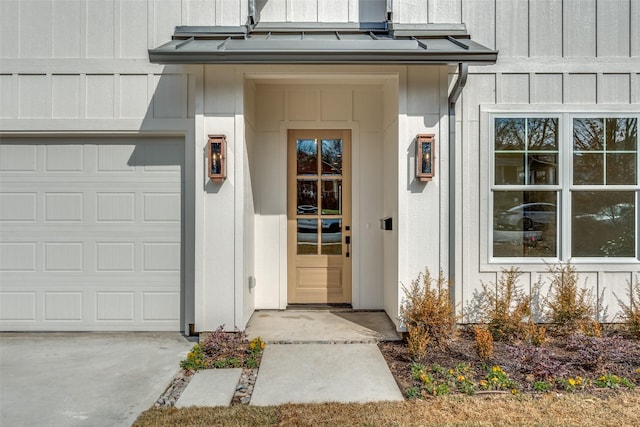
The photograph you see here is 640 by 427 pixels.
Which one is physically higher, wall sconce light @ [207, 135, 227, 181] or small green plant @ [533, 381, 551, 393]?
wall sconce light @ [207, 135, 227, 181]

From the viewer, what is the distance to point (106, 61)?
4.52m

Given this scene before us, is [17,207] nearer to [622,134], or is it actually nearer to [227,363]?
[227,363]

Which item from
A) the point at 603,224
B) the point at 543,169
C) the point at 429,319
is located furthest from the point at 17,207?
the point at 603,224

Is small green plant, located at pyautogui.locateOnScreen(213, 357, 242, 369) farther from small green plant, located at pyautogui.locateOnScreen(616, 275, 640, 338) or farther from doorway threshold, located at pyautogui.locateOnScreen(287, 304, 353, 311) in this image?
small green plant, located at pyautogui.locateOnScreen(616, 275, 640, 338)

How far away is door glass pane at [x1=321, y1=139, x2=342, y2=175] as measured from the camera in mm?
5422

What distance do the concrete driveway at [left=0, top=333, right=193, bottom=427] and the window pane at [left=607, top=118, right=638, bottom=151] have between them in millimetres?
5351

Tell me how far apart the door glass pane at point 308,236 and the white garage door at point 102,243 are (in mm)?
1609

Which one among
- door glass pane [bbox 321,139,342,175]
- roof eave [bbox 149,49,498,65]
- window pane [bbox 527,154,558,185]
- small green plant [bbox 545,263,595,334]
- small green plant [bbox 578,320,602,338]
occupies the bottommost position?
small green plant [bbox 578,320,602,338]

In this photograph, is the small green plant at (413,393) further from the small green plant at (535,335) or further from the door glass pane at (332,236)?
the door glass pane at (332,236)

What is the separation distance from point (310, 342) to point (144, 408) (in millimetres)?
1725

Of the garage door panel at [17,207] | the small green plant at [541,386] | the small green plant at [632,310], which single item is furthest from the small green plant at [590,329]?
the garage door panel at [17,207]

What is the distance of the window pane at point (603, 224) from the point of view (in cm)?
446

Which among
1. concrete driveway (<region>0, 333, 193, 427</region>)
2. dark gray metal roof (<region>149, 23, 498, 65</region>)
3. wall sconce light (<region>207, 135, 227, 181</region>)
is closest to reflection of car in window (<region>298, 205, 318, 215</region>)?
wall sconce light (<region>207, 135, 227, 181</region>)

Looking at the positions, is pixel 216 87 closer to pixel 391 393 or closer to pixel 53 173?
pixel 53 173
